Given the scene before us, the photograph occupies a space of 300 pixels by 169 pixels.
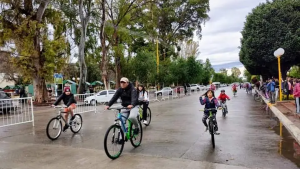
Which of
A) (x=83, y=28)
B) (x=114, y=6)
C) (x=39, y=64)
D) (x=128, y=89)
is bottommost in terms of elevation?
(x=128, y=89)

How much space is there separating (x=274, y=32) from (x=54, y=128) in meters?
27.3

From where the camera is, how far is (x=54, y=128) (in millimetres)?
7781

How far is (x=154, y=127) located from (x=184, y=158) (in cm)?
411

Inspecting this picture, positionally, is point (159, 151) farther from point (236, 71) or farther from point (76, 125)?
point (236, 71)

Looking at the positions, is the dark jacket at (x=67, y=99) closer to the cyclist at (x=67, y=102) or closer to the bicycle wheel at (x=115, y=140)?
the cyclist at (x=67, y=102)

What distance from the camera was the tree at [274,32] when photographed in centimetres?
2753

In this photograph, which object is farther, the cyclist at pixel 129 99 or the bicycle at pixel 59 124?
the bicycle at pixel 59 124

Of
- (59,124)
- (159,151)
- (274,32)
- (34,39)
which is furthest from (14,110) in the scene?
(274,32)

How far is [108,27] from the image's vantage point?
30297 millimetres

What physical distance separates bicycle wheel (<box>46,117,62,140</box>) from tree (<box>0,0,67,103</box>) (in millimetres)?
15605

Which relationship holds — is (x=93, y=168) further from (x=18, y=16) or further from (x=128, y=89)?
(x=18, y=16)

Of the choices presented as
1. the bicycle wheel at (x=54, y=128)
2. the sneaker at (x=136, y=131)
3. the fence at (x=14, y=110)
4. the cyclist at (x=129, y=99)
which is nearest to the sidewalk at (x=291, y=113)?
the sneaker at (x=136, y=131)

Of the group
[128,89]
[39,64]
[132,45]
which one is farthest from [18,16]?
[132,45]

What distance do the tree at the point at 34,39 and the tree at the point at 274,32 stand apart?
21091 millimetres
